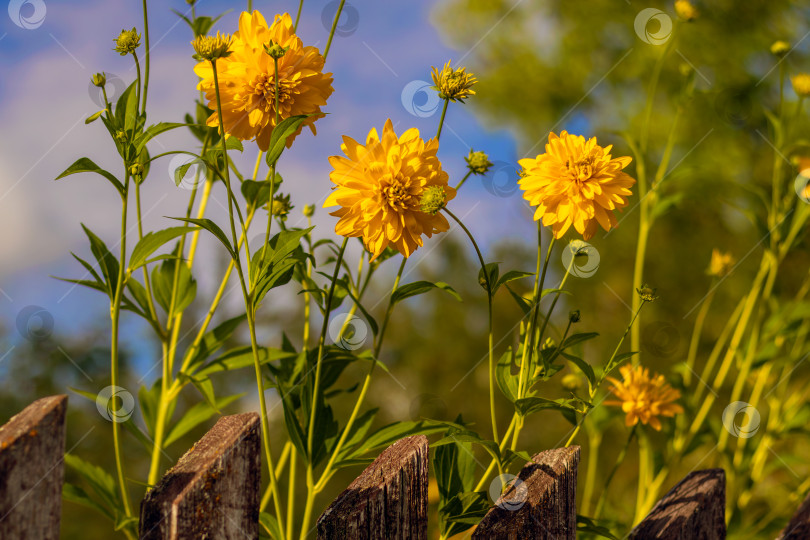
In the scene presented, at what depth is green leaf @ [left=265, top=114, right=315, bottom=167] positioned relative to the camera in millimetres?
976

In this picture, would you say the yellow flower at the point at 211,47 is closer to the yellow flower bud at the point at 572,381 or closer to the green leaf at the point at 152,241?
the green leaf at the point at 152,241

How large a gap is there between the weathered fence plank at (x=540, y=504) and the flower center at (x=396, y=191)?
0.40 metres

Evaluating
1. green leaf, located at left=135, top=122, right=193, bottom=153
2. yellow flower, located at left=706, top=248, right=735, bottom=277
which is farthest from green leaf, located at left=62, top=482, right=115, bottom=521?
yellow flower, located at left=706, top=248, right=735, bottom=277

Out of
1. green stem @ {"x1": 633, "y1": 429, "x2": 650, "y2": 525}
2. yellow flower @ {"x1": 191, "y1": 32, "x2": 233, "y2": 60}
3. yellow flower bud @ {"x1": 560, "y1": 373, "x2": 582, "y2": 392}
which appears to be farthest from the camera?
green stem @ {"x1": 633, "y1": 429, "x2": 650, "y2": 525}

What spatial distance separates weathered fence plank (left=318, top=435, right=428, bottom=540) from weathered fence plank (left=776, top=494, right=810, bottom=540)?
0.72 metres

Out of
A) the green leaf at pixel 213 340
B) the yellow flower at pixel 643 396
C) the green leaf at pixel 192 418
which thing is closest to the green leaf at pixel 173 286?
the green leaf at pixel 213 340

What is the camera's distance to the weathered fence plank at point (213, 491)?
0.80m

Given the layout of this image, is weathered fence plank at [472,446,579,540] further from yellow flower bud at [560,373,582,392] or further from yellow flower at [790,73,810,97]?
yellow flower at [790,73,810,97]

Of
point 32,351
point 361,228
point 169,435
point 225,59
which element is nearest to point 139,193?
point 225,59

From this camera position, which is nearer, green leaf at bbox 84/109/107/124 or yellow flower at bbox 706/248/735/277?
green leaf at bbox 84/109/107/124

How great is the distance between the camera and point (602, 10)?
5785 mm

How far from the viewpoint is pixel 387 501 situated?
0.91m

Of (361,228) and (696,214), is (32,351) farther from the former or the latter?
(361,228)

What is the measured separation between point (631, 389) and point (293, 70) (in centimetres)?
90
